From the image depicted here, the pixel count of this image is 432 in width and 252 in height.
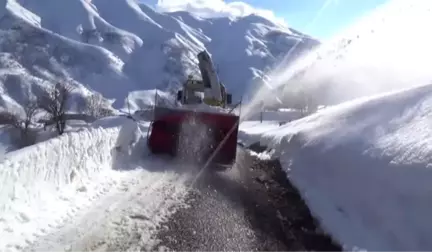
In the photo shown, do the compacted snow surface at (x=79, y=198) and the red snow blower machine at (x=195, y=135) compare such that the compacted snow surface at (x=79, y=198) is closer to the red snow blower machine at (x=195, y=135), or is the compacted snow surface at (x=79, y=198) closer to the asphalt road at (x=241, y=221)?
the asphalt road at (x=241, y=221)

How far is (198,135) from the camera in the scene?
12266 millimetres

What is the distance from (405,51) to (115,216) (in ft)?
64.2

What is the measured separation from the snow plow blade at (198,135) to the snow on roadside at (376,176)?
7.07ft

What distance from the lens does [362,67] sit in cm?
2461

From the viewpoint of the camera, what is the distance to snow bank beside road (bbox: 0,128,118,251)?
547 centimetres

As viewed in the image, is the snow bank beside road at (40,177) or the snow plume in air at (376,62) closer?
the snow bank beside road at (40,177)

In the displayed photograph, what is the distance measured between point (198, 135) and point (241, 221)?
5665mm

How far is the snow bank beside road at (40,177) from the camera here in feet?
18.0

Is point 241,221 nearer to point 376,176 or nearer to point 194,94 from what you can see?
point 376,176

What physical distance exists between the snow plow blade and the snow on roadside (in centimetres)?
216

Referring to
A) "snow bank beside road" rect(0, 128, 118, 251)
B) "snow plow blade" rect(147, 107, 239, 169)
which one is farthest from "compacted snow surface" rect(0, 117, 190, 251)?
"snow plow blade" rect(147, 107, 239, 169)

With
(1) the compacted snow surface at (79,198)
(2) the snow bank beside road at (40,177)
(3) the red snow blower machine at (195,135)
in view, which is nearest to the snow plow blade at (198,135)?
(3) the red snow blower machine at (195,135)

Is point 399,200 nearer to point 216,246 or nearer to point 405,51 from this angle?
point 216,246

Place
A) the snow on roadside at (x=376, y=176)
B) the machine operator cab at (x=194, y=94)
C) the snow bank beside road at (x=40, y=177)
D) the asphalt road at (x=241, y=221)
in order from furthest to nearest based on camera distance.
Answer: the machine operator cab at (x=194, y=94) → the snow on roadside at (x=376, y=176) → the asphalt road at (x=241, y=221) → the snow bank beside road at (x=40, y=177)
